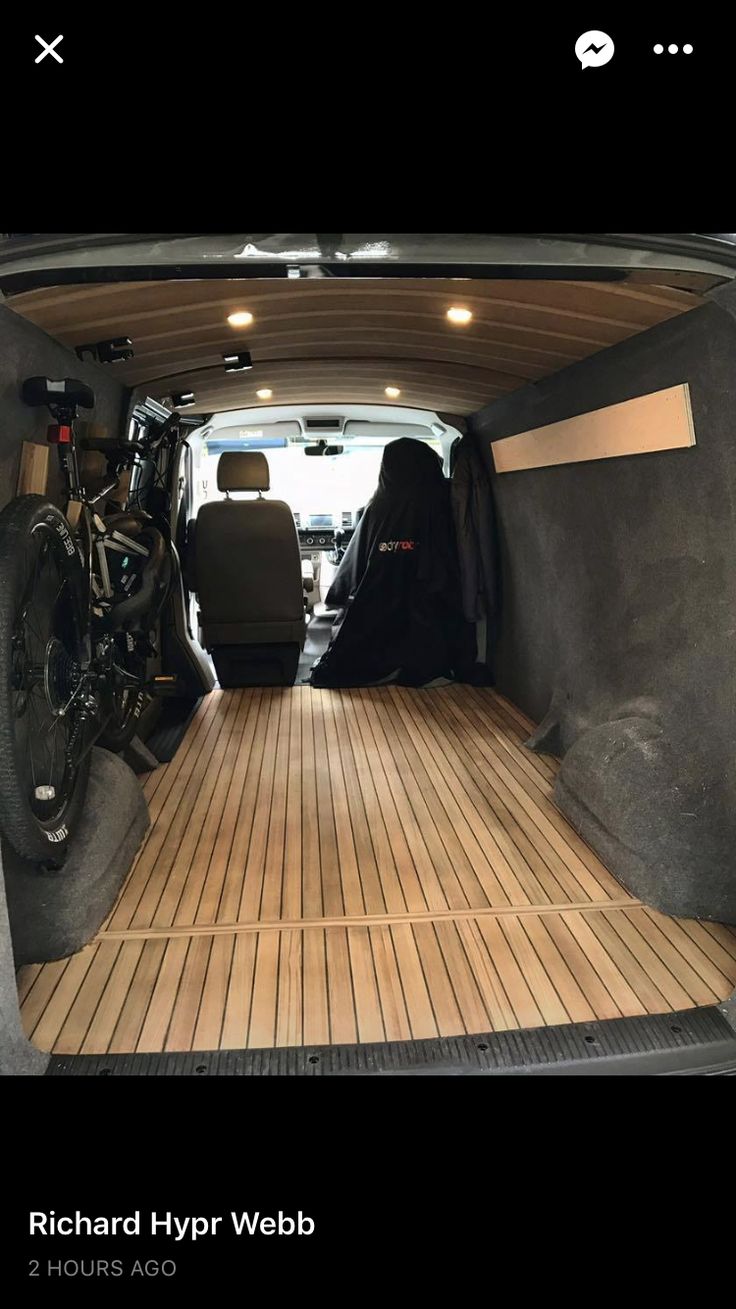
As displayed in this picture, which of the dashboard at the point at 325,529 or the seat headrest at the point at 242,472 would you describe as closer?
the seat headrest at the point at 242,472

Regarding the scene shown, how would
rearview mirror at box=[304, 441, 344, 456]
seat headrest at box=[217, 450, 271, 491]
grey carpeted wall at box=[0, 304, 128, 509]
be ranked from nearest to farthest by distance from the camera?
grey carpeted wall at box=[0, 304, 128, 509], seat headrest at box=[217, 450, 271, 491], rearview mirror at box=[304, 441, 344, 456]

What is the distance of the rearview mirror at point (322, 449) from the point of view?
22.2 ft

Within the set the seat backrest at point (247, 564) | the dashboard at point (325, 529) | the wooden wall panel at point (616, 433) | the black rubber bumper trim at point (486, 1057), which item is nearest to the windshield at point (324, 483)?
the dashboard at point (325, 529)

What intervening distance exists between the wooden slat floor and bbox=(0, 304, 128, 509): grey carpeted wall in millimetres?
1323

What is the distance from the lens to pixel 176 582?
14.3 feet

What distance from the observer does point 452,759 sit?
11.6 feet

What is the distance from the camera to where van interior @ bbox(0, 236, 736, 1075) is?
1560 millimetres

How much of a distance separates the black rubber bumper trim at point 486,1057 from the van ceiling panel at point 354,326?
1636mm

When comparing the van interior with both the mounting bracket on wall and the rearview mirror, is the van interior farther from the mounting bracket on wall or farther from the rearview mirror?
the rearview mirror

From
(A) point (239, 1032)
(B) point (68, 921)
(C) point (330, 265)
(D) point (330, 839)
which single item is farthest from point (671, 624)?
(B) point (68, 921)
